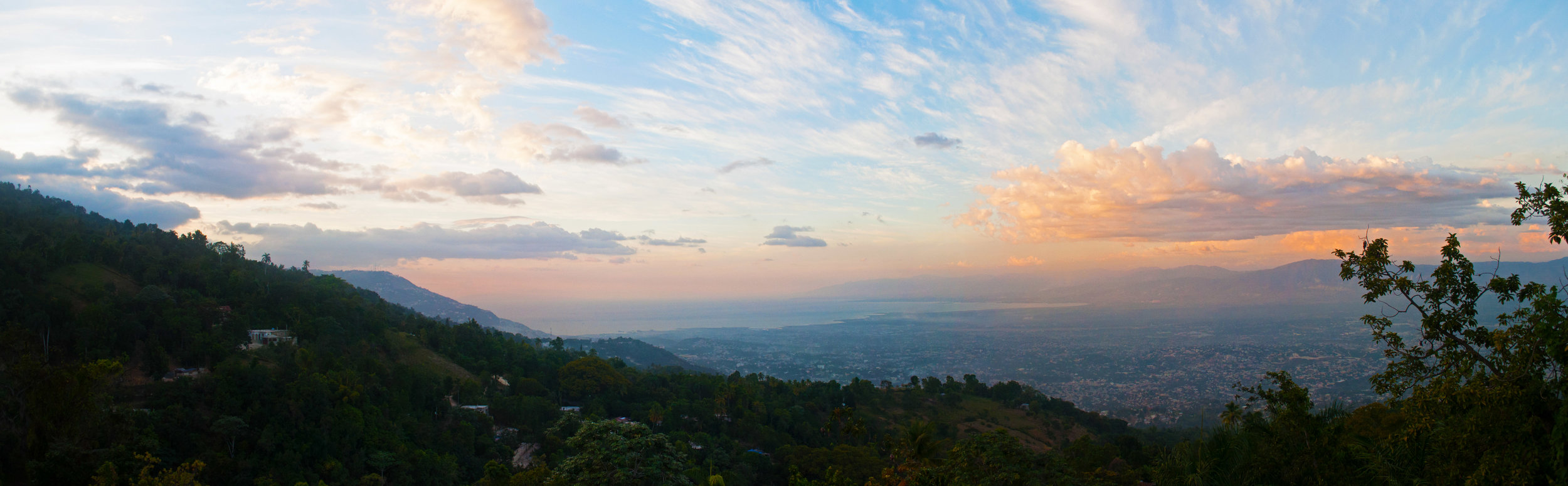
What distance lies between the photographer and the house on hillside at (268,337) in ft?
115

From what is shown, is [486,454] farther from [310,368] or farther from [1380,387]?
[1380,387]

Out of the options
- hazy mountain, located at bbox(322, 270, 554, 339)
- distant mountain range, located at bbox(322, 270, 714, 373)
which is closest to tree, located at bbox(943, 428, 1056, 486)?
distant mountain range, located at bbox(322, 270, 714, 373)

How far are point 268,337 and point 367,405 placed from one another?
498 inches

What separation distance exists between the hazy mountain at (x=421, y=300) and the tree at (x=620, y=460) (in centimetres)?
11016

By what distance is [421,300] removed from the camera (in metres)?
144

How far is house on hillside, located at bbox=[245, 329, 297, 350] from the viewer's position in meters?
35.1

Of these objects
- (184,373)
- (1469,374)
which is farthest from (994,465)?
(184,373)

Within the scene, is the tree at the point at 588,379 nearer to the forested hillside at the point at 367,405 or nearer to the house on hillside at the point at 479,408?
the forested hillside at the point at 367,405

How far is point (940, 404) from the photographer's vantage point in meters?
45.1

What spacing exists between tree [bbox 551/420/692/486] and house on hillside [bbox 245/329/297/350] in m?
32.2

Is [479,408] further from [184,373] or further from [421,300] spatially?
[421,300]

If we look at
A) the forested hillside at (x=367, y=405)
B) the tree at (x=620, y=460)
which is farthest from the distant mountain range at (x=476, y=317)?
the tree at (x=620, y=460)

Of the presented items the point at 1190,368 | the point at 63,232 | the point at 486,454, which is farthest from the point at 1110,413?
the point at 63,232

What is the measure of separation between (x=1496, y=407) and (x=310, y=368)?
3856cm
